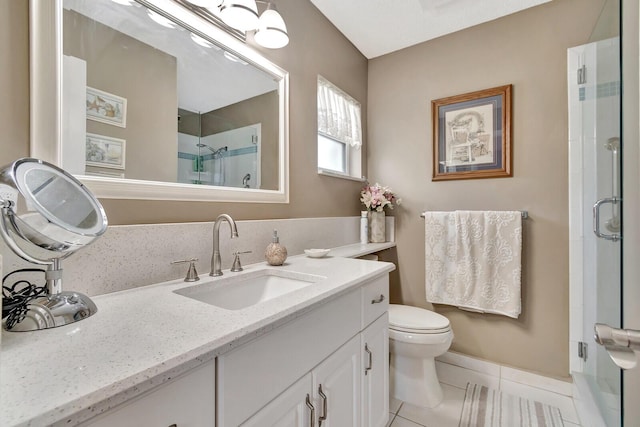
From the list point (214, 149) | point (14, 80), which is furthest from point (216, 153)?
point (14, 80)

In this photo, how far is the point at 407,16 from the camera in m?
1.88

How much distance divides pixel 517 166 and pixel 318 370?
1.79m

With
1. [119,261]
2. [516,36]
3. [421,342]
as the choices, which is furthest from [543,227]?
[119,261]

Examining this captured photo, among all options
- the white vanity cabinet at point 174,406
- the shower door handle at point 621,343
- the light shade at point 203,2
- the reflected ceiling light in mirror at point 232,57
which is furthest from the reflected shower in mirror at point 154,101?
the shower door handle at point 621,343

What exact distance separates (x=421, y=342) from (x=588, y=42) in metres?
1.98

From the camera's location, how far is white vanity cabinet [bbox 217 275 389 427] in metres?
0.64

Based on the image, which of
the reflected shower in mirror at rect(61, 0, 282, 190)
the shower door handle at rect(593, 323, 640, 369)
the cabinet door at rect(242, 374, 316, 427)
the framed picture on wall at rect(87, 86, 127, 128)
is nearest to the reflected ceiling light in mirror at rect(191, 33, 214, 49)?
the reflected shower in mirror at rect(61, 0, 282, 190)

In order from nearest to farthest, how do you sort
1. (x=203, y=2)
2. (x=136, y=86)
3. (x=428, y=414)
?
(x=136, y=86), (x=203, y=2), (x=428, y=414)

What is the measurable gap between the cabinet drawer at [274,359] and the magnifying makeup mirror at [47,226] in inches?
15.2

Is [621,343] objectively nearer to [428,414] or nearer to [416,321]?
[416,321]

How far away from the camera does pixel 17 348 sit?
513 millimetres

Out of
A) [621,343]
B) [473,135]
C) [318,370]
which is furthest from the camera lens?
[473,135]

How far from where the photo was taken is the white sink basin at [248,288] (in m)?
1.02

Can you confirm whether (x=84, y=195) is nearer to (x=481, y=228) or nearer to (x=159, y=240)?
(x=159, y=240)
